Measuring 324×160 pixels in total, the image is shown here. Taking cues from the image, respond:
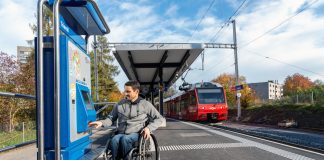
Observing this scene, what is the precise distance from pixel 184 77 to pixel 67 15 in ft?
92.2

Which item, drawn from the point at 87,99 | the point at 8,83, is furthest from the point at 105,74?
the point at 87,99

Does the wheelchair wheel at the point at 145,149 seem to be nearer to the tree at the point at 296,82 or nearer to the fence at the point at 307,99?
the fence at the point at 307,99

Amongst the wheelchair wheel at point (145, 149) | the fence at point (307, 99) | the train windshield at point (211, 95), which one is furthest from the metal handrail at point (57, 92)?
the fence at point (307, 99)

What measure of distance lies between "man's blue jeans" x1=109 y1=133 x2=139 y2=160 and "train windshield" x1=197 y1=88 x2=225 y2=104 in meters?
19.9

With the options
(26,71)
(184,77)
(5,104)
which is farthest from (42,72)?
(184,77)

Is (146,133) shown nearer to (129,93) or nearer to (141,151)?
(141,151)

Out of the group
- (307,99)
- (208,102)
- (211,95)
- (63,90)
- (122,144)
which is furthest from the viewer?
(307,99)

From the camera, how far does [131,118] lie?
15.1 feet

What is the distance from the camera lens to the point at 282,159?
615 cm

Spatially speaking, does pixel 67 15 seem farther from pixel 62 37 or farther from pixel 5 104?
pixel 5 104

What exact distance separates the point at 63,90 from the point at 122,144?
3.62ft

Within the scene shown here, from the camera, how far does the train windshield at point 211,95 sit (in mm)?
24016

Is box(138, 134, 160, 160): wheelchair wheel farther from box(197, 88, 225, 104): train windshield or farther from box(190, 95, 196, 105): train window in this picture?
box(190, 95, 196, 105): train window

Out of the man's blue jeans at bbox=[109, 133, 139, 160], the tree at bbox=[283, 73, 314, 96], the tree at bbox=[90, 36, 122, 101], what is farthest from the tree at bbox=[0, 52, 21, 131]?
the tree at bbox=[283, 73, 314, 96]
